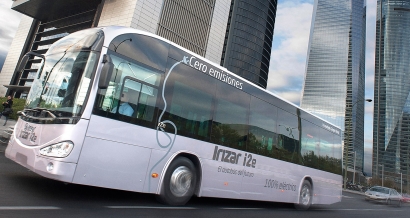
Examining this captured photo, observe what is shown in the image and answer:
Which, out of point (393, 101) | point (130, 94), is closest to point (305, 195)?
point (130, 94)

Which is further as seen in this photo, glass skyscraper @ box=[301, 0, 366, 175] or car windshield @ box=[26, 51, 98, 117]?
glass skyscraper @ box=[301, 0, 366, 175]

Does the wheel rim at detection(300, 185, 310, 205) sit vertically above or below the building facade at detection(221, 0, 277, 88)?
below

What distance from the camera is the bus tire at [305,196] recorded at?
375 inches

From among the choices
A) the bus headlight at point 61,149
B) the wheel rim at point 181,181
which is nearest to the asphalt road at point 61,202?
the wheel rim at point 181,181

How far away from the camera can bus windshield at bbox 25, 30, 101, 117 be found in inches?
177

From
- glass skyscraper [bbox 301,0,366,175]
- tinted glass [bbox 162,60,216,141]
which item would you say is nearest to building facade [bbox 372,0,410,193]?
glass skyscraper [bbox 301,0,366,175]

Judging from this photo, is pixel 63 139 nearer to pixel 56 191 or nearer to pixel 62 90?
pixel 62 90

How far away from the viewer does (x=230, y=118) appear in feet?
22.8

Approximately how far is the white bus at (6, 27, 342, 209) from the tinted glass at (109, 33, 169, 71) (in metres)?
0.02

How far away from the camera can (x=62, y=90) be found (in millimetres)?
4707

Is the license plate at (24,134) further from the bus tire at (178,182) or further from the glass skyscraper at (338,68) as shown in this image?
the glass skyscraper at (338,68)

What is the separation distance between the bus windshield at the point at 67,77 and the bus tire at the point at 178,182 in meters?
2.11

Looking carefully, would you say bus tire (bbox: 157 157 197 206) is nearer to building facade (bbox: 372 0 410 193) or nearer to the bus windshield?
the bus windshield

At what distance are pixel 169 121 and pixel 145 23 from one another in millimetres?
27880
